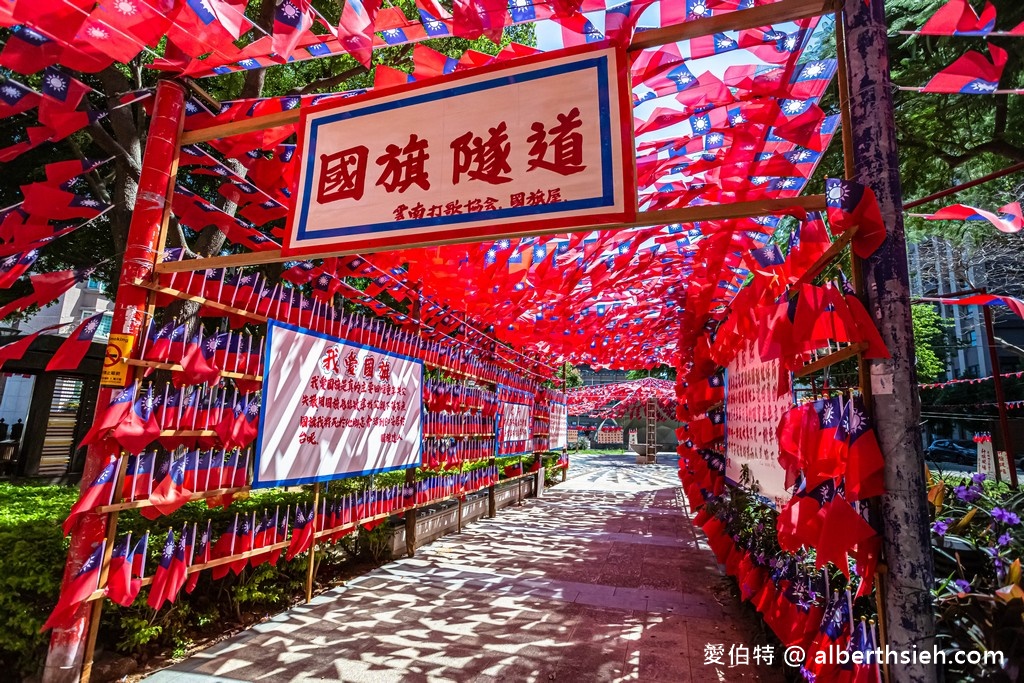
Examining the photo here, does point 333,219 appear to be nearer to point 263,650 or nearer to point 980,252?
point 263,650

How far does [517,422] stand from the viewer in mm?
11898

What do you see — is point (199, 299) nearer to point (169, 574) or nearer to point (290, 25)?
point (169, 574)

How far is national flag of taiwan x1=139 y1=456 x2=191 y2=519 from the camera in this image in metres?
3.47

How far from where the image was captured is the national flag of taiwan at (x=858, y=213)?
7.22ft

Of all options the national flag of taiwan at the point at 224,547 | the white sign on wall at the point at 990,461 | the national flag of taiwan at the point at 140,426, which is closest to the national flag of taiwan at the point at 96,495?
the national flag of taiwan at the point at 140,426

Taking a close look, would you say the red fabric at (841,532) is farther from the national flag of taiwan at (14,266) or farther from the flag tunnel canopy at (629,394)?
the flag tunnel canopy at (629,394)

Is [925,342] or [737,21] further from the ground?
[925,342]

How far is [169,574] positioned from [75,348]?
5.56 ft

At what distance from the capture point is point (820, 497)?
97.4 inches

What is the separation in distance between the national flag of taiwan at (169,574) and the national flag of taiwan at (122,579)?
124 mm

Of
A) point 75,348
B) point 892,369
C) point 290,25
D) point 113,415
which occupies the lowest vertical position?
point 113,415

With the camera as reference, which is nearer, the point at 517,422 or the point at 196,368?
the point at 196,368

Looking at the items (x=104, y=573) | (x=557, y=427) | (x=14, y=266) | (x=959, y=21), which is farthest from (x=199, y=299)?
(x=557, y=427)

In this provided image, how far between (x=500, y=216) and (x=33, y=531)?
4.10 meters
